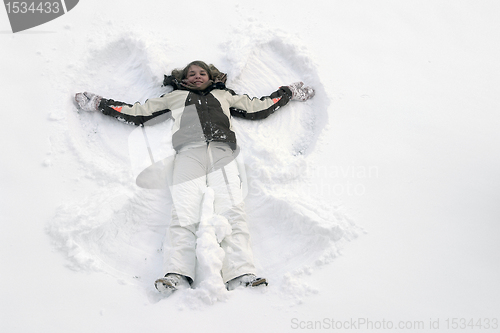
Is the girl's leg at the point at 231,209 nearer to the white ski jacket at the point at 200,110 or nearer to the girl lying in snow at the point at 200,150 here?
the girl lying in snow at the point at 200,150

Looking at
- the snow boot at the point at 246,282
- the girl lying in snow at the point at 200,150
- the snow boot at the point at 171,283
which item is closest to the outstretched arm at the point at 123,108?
the girl lying in snow at the point at 200,150

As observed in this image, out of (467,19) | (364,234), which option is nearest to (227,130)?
(364,234)

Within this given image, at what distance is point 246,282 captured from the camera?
188 cm

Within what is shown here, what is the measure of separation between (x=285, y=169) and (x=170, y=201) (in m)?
0.78

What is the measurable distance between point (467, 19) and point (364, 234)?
111 inches

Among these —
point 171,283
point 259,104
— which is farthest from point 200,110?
point 171,283

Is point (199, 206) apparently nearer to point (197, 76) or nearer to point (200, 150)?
point (200, 150)

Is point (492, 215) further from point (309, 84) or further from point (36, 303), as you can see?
point (36, 303)

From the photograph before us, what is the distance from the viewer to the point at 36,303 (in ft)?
5.66

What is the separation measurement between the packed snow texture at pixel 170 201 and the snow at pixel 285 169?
1 cm

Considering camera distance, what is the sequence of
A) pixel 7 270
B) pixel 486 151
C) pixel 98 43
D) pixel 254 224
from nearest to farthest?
pixel 7 270 < pixel 254 224 < pixel 486 151 < pixel 98 43

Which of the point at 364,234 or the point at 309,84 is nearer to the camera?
the point at 364,234

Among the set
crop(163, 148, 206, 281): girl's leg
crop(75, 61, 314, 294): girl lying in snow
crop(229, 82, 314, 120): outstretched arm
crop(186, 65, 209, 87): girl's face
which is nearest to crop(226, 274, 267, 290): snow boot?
crop(75, 61, 314, 294): girl lying in snow

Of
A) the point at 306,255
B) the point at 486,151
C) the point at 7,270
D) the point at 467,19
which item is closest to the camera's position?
the point at 7,270
